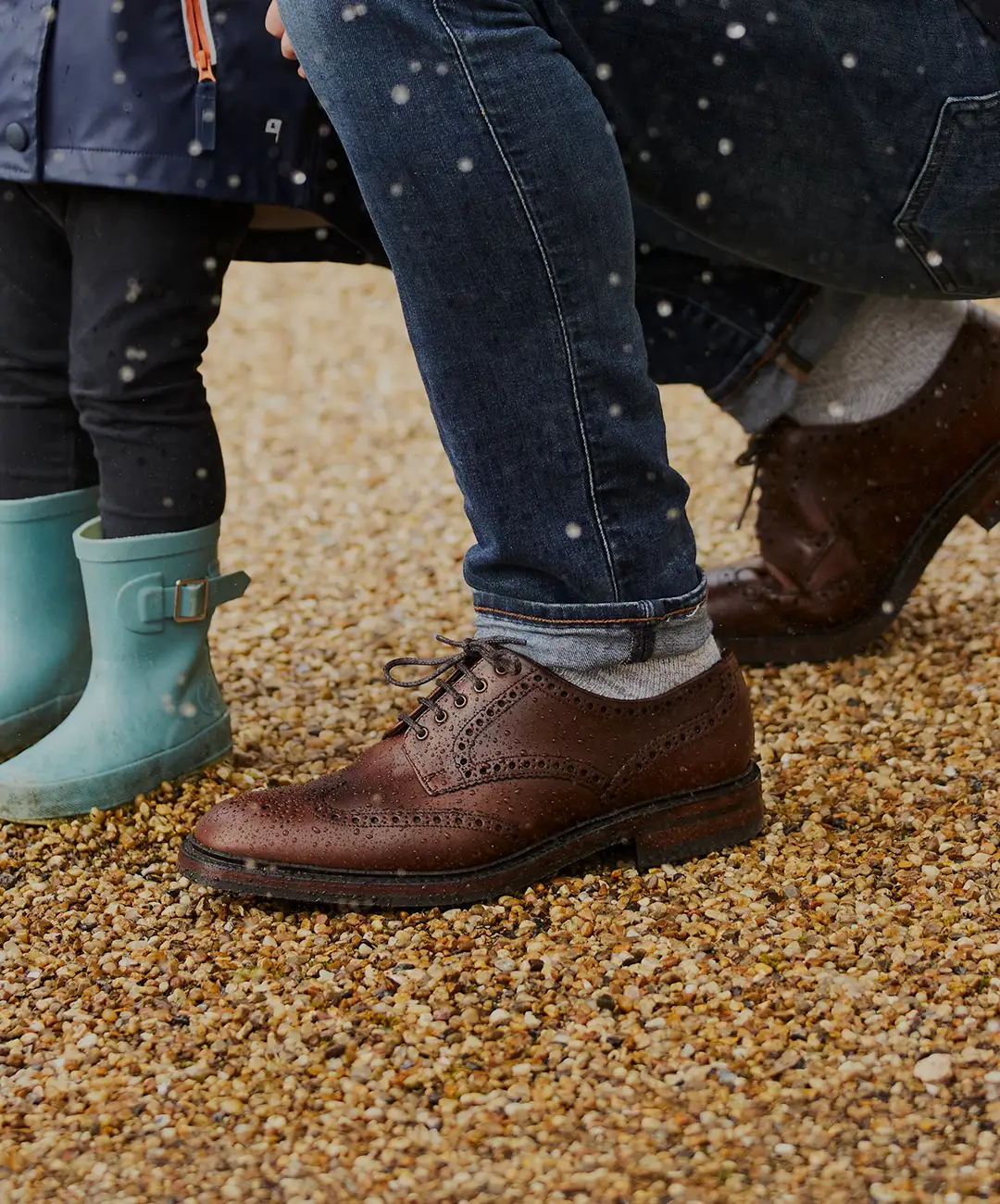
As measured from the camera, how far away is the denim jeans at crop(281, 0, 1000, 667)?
4.60 ft

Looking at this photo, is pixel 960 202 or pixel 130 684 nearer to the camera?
pixel 960 202

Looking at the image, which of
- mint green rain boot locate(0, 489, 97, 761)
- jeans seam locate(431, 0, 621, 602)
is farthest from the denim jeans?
mint green rain boot locate(0, 489, 97, 761)

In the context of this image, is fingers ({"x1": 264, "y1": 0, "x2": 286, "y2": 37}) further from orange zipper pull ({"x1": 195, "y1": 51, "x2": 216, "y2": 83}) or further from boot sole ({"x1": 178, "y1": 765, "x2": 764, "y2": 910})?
boot sole ({"x1": 178, "y1": 765, "x2": 764, "y2": 910})

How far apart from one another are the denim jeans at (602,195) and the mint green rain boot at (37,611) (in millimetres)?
656

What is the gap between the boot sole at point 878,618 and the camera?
2.13 metres

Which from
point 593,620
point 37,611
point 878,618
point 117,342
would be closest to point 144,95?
point 117,342

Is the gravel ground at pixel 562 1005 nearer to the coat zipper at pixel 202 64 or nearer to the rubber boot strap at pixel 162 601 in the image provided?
the rubber boot strap at pixel 162 601

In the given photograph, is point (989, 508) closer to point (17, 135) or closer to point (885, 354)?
point (885, 354)

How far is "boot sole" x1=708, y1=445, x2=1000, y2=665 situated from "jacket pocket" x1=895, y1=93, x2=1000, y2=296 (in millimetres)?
427

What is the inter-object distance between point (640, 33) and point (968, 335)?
732 mm

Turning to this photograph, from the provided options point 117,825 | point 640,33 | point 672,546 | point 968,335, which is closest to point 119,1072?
point 117,825

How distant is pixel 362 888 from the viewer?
4.99ft

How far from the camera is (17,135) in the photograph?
5.45ft

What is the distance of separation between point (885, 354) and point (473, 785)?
0.97 m
